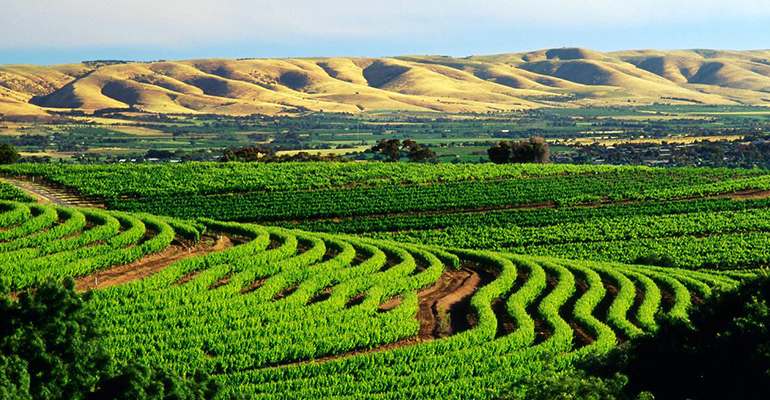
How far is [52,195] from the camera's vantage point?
81125 mm

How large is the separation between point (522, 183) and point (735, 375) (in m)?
70.2

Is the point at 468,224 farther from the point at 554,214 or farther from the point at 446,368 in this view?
the point at 446,368

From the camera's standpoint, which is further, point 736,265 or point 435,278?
point 736,265

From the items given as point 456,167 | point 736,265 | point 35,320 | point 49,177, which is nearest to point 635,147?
point 456,167

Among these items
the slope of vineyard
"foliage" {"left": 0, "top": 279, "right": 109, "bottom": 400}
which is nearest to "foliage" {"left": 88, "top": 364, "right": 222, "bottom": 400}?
"foliage" {"left": 0, "top": 279, "right": 109, "bottom": 400}

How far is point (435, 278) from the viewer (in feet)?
176

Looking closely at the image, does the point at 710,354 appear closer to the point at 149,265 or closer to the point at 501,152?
the point at 149,265

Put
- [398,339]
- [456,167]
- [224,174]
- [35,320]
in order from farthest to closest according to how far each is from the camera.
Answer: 1. [456,167]
2. [224,174]
3. [398,339]
4. [35,320]

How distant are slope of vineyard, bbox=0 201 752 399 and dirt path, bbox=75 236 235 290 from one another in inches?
23.1

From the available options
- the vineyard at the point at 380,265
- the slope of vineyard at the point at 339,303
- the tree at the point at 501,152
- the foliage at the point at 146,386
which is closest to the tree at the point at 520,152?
the tree at the point at 501,152

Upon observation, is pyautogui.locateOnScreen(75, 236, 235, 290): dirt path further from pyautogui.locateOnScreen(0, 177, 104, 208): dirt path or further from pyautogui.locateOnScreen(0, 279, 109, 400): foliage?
pyautogui.locateOnScreen(0, 177, 104, 208): dirt path

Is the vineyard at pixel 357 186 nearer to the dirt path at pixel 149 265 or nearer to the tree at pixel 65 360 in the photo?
the dirt path at pixel 149 265

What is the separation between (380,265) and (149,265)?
15751 millimetres

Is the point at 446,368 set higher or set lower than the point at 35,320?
lower
